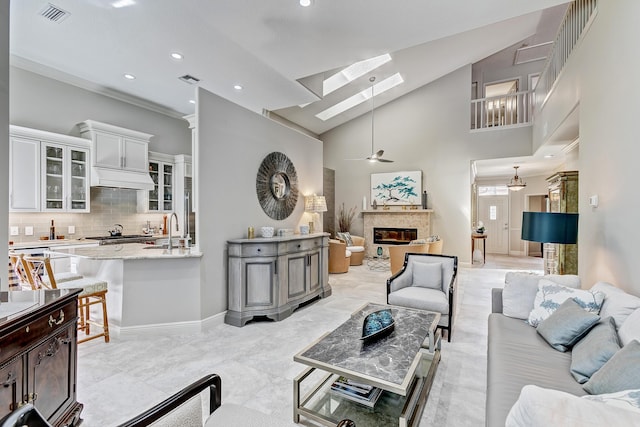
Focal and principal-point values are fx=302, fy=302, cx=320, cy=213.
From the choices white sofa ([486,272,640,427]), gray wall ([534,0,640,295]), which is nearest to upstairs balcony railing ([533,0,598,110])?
gray wall ([534,0,640,295])

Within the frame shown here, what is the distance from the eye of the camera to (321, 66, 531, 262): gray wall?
7.36 meters

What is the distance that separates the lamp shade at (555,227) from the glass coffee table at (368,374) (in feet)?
5.51

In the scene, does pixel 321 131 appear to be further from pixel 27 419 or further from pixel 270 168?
pixel 27 419

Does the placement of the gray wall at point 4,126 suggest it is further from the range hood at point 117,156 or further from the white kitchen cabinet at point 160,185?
the white kitchen cabinet at point 160,185

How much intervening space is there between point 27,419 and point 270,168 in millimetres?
3818

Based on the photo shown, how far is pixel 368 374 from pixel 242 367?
4.53 feet

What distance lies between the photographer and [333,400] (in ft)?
6.69

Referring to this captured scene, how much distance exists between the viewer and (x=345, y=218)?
29.5 ft

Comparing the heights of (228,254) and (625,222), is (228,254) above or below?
below

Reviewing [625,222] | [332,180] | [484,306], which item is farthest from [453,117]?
[625,222]

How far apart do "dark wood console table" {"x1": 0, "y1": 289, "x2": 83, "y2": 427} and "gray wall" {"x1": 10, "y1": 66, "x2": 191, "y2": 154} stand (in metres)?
4.13

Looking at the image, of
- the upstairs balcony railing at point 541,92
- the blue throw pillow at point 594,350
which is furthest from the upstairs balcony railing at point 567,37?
the blue throw pillow at point 594,350

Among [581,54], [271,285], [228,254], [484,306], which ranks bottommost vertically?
[484,306]

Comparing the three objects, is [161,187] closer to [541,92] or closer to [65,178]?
[65,178]
